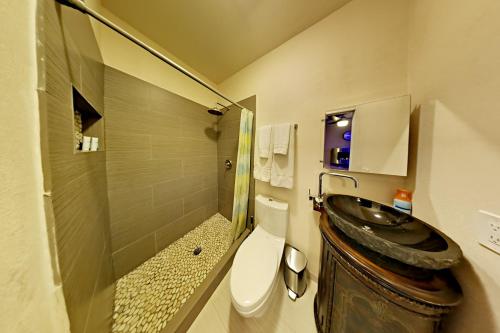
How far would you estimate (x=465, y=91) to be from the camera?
535 millimetres

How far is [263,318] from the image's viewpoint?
1.03 metres

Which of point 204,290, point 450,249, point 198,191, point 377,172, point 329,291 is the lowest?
→ point 204,290

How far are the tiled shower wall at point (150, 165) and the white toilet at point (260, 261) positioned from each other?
3.23 feet

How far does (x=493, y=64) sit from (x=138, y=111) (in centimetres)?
213

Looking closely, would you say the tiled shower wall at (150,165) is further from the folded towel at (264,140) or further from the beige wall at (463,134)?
the beige wall at (463,134)

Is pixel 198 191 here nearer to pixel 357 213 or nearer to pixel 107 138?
pixel 107 138

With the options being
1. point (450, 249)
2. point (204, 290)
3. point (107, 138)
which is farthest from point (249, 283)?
point (107, 138)

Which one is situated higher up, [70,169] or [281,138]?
[281,138]

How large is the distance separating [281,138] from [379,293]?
3.72ft

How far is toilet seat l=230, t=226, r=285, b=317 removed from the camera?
2.73 feet

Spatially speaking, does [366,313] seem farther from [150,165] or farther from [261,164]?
[150,165]

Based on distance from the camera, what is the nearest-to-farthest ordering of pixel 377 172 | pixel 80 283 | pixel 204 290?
1. pixel 80 283
2. pixel 377 172
3. pixel 204 290

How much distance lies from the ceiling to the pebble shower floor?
225 centimetres

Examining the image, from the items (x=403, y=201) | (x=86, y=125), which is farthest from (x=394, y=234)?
(x=86, y=125)
